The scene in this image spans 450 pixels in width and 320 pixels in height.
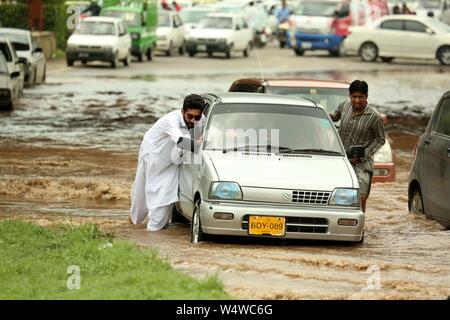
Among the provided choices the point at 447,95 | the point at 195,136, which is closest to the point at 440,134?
the point at 447,95

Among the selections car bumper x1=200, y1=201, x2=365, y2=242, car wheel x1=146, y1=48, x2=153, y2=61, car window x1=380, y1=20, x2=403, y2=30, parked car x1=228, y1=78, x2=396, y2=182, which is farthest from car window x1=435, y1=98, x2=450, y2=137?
car wheel x1=146, y1=48, x2=153, y2=61

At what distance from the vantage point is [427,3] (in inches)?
2822

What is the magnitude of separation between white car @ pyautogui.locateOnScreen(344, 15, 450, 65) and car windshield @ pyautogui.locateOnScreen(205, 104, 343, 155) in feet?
117

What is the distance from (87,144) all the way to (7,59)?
7737 mm

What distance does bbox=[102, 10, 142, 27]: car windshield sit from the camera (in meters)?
50.0

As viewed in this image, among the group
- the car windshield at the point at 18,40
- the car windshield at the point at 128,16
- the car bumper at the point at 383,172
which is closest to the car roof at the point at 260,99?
the car bumper at the point at 383,172

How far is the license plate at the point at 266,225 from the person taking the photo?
497 inches

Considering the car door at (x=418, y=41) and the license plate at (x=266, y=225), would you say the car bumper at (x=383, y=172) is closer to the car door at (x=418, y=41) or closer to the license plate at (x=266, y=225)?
the license plate at (x=266, y=225)

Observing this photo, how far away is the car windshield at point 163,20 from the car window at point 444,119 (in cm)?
4036

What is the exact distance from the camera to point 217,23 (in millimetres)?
53531

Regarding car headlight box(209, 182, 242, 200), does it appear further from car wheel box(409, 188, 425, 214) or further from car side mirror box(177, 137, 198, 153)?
car wheel box(409, 188, 425, 214)

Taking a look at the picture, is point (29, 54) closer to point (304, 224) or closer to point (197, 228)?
point (197, 228)

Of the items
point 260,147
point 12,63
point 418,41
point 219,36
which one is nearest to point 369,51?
point 418,41
